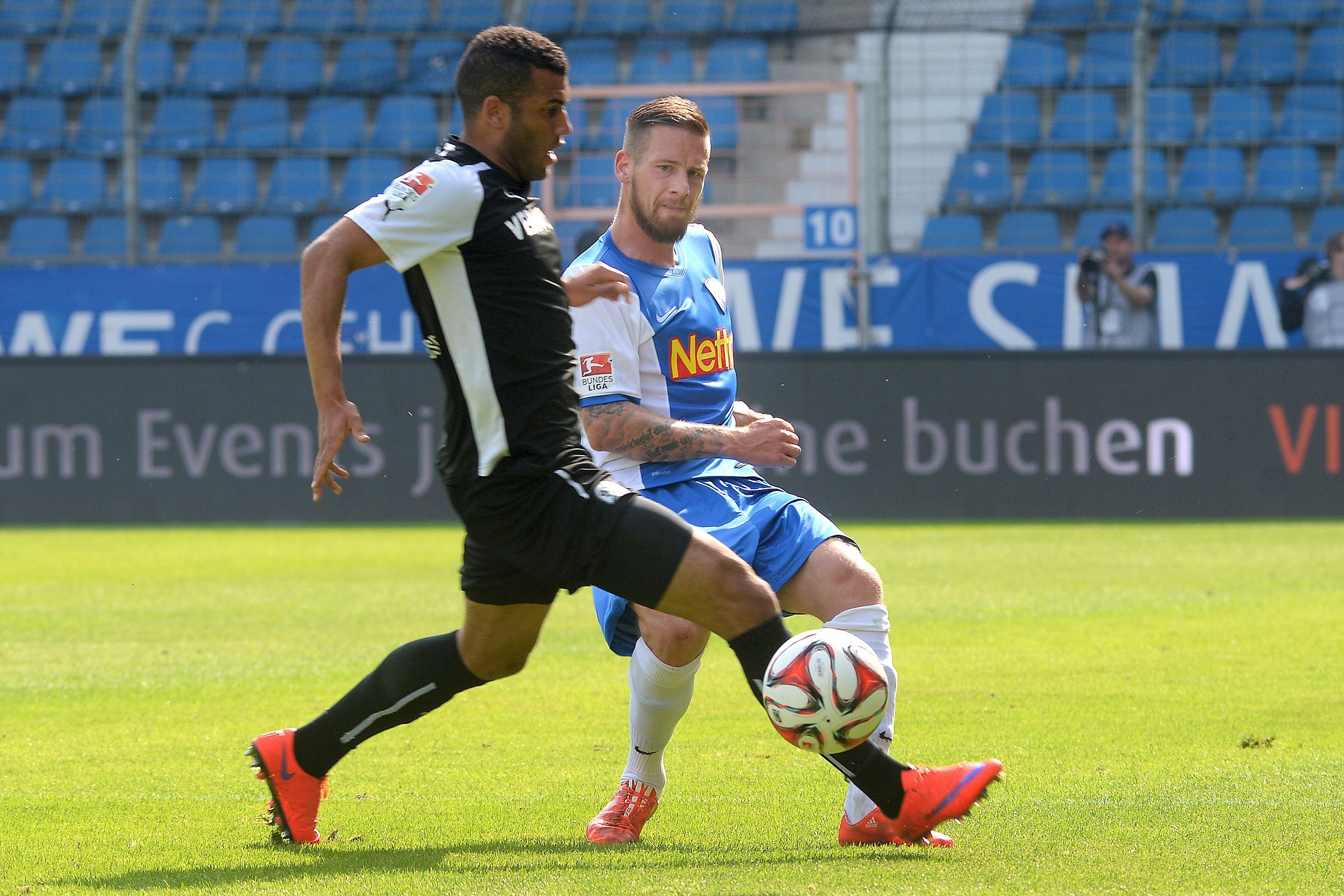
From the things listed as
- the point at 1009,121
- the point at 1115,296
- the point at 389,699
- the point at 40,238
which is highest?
the point at 1009,121

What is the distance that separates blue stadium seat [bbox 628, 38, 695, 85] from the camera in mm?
19172

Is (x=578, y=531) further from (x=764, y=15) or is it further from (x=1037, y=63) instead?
(x=764, y=15)

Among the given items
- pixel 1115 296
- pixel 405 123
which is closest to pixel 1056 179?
pixel 1115 296

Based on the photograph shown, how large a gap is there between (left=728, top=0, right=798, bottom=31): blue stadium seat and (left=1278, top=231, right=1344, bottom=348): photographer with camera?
6.56 meters

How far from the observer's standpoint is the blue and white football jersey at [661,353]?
4.38 m

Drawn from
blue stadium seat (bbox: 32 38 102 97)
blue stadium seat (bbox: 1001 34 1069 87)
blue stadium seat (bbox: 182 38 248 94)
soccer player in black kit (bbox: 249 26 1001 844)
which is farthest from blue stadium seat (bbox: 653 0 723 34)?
soccer player in black kit (bbox: 249 26 1001 844)

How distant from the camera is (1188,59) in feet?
59.8

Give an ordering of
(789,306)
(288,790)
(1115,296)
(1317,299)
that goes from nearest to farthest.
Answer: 1. (288,790)
2. (1317,299)
3. (1115,296)
4. (789,306)

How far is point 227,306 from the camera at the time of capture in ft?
55.1

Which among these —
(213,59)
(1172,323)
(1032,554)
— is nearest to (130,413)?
(213,59)

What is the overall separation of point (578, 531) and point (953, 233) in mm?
14478

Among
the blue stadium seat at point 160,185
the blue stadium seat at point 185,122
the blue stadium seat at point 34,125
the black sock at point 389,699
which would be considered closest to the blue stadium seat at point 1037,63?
the blue stadium seat at point 185,122

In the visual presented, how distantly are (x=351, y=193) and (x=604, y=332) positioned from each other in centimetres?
1576

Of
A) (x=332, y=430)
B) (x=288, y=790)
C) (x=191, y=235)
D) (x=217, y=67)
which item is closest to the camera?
(x=332, y=430)
